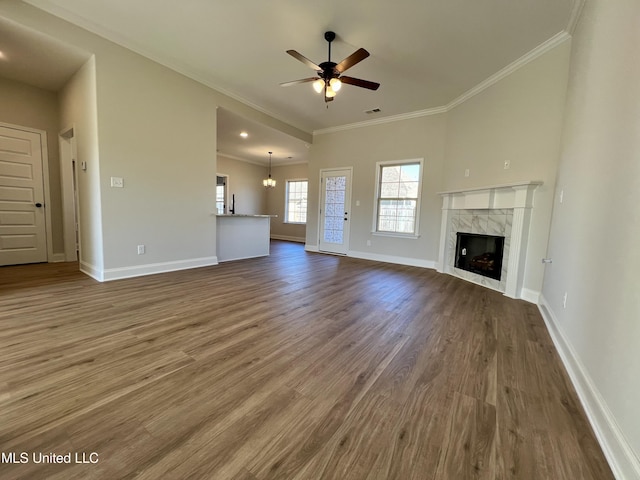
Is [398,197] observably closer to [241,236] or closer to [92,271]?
[241,236]

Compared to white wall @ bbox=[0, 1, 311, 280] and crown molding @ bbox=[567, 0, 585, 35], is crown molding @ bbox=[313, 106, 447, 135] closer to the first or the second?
crown molding @ bbox=[567, 0, 585, 35]

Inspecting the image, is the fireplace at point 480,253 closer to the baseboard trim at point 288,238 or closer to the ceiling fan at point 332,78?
the ceiling fan at point 332,78

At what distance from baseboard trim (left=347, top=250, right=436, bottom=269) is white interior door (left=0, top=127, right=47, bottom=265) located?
5.58m

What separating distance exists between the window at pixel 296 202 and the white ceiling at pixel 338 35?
5109 millimetres

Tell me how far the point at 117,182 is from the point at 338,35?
3.21 meters

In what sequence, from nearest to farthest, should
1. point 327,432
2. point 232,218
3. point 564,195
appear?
1. point 327,432
2. point 564,195
3. point 232,218

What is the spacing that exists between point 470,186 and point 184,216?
4513 mm

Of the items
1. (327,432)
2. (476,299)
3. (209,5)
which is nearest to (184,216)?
(209,5)

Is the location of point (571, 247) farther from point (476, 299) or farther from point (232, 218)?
point (232, 218)

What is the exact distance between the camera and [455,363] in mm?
1812

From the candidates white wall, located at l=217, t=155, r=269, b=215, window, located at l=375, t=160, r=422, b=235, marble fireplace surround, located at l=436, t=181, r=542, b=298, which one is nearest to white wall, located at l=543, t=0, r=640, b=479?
marble fireplace surround, located at l=436, t=181, r=542, b=298

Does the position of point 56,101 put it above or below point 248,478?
above

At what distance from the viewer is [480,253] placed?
4.16 m

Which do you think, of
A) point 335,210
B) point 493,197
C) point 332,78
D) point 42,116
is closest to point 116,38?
point 42,116
